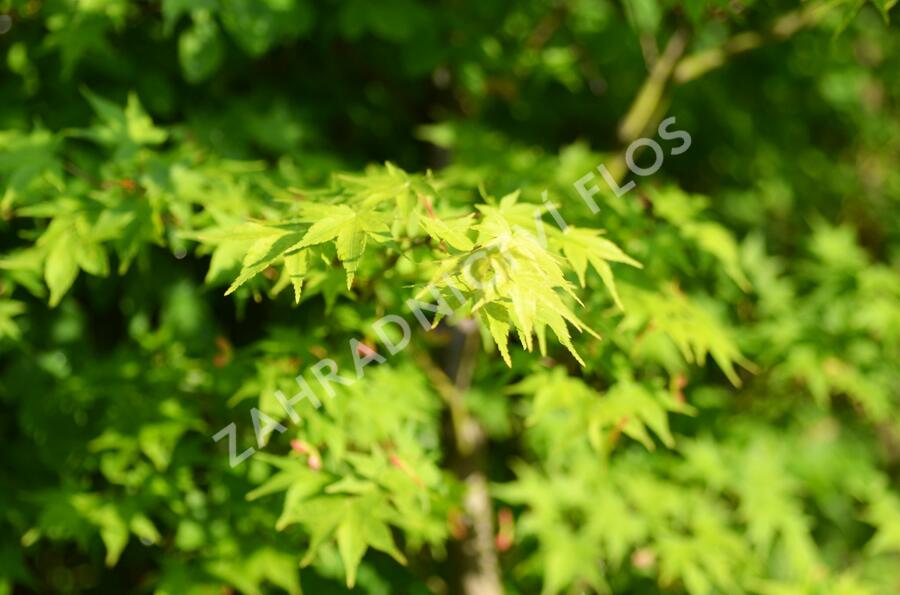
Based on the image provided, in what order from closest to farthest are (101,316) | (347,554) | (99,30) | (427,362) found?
(347,554), (99,30), (427,362), (101,316)

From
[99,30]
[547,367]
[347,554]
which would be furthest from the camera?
[99,30]

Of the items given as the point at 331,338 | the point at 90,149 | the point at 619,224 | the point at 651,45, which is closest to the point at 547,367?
the point at 619,224

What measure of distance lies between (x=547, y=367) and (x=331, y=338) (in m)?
0.53

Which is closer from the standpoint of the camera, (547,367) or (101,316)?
(547,367)

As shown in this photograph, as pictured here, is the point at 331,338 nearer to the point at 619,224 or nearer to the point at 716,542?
the point at 619,224

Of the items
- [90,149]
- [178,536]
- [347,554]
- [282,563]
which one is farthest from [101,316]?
[347,554]

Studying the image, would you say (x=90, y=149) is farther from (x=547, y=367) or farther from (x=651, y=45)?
(x=651, y=45)

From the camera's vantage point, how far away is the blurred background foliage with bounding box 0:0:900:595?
1869mm

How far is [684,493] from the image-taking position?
8.70ft

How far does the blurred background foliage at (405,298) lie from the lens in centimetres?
187

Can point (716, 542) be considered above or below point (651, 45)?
below

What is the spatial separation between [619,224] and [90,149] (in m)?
1.55

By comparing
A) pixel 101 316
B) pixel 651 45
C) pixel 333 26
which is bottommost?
pixel 101 316

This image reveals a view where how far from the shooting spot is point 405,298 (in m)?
1.89
